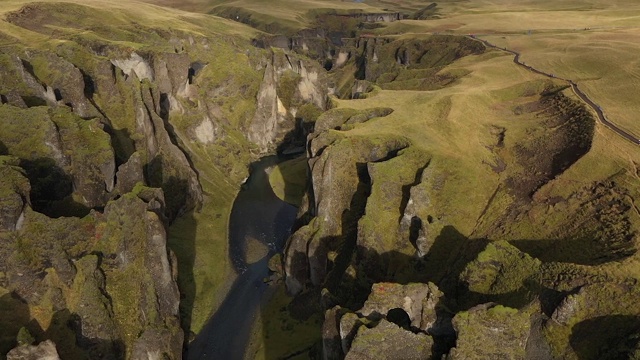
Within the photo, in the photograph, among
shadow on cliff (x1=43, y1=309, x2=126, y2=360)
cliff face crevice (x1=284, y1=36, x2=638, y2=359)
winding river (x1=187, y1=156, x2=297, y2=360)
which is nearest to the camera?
cliff face crevice (x1=284, y1=36, x2=638, y2=359)

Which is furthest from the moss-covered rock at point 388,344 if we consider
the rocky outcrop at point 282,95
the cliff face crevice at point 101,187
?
the rocky outcrop at point 282,95

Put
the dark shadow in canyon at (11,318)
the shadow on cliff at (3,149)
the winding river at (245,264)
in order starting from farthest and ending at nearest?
the shadow on cliff at (3,149)
the winding river at (245,264)
the dark shadow in canyon at (11,318)

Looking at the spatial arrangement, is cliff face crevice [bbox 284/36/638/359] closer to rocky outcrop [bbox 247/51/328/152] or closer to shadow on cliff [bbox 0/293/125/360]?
shadow on cliff [bbox 0/293/125/360]

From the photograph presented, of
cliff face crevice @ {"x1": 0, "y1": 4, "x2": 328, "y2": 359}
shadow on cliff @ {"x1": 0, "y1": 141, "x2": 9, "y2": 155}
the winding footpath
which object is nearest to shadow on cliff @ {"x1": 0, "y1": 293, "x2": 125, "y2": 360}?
cliff face crevice @ {"x1": 0, "y1": 4, "x2": 328, "y2": 359}

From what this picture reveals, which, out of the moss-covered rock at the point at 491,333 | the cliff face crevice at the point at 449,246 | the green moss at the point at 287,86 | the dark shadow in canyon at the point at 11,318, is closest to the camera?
the moss-covered rock at the point at 491,333

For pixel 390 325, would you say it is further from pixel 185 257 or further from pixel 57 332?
pixel 185 257

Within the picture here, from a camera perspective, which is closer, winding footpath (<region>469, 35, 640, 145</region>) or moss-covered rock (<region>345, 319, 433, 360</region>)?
moss-covered rock (<region>345, 319, 433, 360</region>)

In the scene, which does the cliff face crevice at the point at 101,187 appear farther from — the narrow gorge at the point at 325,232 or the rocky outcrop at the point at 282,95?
the rocky outcrop at the point at 282,95

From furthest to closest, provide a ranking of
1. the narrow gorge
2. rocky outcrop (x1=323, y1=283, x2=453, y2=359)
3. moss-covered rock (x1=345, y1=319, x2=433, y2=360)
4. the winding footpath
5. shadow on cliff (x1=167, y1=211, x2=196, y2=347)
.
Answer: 1. the winding footpath
2. shadow on cliff (x1=167, y1=211, x2=196, y2=347)
3. the narrow gorge
4. rocky outcrop (x1=323, y1=283, x2=453, y2=359)
5. moss-covered rock (x1=345, y1=319, x2=433, y2=360)
